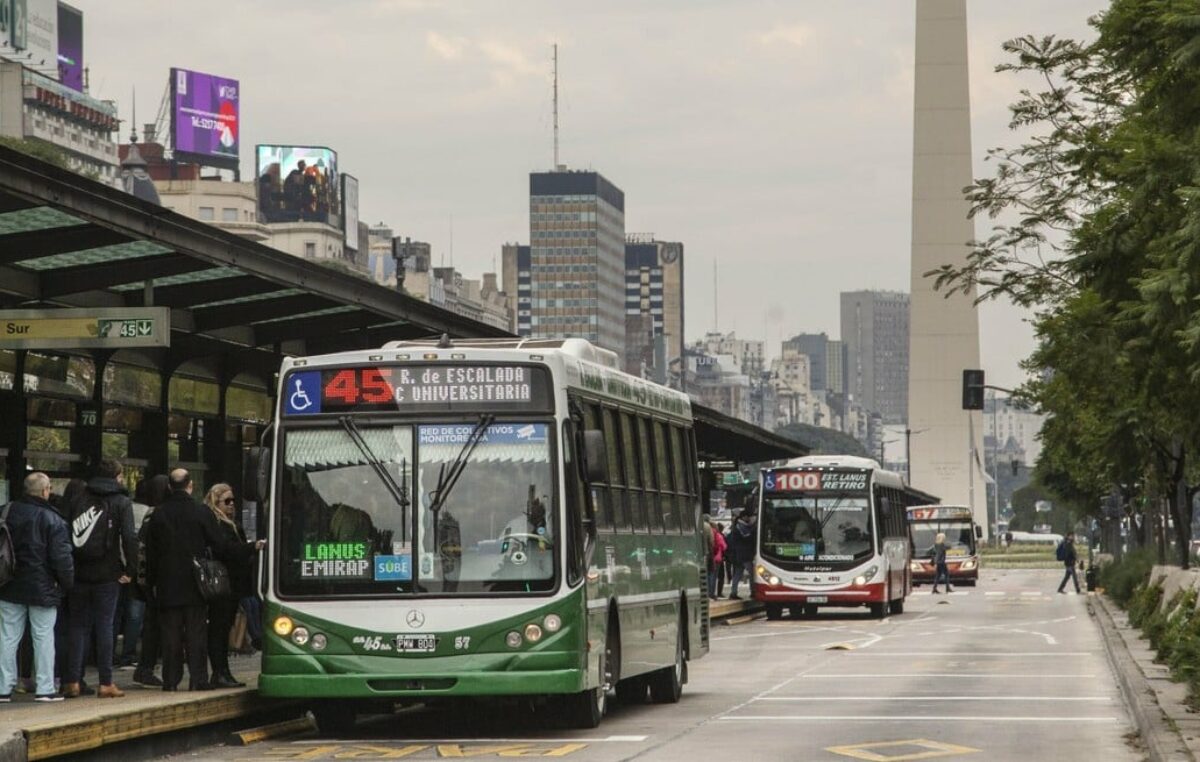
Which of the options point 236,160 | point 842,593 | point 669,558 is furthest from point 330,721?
point 236,160

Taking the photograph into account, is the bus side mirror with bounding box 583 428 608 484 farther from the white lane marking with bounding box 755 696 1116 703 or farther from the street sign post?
the white lane marking with bounding box 755 696 1116 703

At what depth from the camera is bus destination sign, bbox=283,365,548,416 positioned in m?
17.3

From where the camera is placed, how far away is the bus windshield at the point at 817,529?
43.0 metres

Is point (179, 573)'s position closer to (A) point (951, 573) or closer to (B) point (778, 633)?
(B) point (778, 633)

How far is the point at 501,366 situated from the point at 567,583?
1.69 meters

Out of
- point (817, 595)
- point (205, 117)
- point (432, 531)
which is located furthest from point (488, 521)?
point (205, 117)

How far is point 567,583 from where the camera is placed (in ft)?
55.6

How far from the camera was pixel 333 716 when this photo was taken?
58.3ft

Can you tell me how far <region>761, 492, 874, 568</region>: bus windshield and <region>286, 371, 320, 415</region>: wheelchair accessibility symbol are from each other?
2622cm

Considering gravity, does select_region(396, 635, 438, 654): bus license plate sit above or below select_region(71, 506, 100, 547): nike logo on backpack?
below

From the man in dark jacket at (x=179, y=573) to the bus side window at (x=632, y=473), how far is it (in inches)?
139

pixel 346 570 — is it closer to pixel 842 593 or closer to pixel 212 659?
pixel 212 659

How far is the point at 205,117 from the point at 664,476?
132 metres

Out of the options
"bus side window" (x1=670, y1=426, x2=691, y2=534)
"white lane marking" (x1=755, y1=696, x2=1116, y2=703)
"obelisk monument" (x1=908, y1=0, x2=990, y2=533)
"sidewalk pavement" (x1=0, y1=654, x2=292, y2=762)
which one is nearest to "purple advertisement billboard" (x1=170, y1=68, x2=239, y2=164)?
"obelisk monument" (x1=908, y1=0, x2=990, y2=533)
